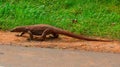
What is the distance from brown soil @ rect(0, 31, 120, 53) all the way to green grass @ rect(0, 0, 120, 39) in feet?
3.22

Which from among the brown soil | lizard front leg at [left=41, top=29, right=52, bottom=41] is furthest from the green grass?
lizard front leg at [left=41, top=29, right=52, bottom=41]

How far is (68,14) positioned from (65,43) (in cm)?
268

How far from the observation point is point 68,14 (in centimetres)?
1350

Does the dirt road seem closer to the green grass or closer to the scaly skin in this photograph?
the scaly skin

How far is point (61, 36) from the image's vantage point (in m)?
11.8

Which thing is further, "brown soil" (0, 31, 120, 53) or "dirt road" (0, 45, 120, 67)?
"brown soil" (0, 31, 120, 53)

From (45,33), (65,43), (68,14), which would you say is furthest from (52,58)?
(68,14)

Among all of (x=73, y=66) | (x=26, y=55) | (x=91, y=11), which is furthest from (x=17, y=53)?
(x=91, y=11)

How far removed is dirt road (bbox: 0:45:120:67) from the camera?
29.3 feet

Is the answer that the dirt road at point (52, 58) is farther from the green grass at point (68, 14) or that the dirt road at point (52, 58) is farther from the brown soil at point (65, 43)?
the green grass at point (68, 14)

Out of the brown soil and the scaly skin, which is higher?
the scaly skin

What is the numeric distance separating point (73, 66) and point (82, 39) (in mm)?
2545

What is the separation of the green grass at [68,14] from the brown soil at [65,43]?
3.22 ft

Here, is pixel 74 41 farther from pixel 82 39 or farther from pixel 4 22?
pixel 4 22
